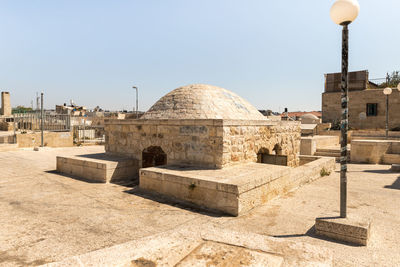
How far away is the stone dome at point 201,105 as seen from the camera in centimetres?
749

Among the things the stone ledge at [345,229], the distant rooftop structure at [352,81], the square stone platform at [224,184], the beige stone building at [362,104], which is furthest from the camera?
the distant rooftop structure at [352,81]

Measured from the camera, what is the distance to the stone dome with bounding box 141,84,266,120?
749cm

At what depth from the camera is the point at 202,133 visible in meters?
6.24

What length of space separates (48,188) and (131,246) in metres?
5.06

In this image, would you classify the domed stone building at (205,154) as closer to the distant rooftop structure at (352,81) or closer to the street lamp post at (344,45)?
the street lamp post at (344,45)

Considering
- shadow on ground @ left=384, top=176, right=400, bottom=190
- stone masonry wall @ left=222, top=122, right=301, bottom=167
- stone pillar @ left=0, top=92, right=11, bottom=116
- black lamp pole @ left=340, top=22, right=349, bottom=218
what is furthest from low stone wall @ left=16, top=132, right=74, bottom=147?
stone pillar @ left=0, top=92, right=11, bottom=116

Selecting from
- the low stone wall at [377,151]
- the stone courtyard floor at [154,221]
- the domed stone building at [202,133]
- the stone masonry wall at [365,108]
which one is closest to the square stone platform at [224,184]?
the stone courtyard floor at [154,221]

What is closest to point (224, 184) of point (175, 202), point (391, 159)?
point (175, 202)

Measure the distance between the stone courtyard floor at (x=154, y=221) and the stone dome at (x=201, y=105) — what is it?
2.53 m

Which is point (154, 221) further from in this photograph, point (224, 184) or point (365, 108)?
point (365, 108)

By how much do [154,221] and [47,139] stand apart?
14414mm

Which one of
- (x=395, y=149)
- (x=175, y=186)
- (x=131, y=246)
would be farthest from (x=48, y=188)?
(x=395, y=149)

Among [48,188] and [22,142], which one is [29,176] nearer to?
[48,188]

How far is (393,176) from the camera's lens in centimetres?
819
